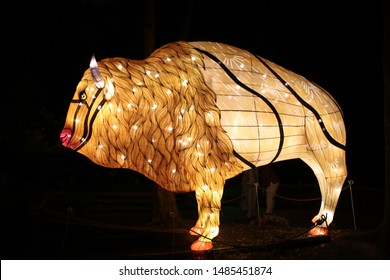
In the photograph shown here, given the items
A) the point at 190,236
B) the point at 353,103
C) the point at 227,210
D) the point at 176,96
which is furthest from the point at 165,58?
the point at 353,103

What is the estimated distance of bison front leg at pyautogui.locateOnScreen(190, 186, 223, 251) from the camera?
6312mm

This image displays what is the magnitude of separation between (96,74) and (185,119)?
114cm

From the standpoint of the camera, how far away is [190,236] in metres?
7.17

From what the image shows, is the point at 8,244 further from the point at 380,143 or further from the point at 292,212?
the point at 380,143

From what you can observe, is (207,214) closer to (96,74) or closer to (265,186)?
(96,74)

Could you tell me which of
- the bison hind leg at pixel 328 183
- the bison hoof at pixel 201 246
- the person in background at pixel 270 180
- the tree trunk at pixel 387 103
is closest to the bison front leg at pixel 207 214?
the bison hoof at pixel 201 246

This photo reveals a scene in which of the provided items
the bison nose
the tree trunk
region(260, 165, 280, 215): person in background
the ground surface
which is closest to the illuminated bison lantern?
the bison nose

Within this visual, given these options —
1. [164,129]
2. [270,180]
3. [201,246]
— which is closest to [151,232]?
[201,246]

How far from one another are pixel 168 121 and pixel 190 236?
5.84ft

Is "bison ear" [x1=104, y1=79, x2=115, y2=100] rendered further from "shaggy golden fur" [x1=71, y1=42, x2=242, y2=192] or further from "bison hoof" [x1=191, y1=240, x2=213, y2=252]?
"bison hoof" [x1=191, y1=240, x2=213, y2=252]

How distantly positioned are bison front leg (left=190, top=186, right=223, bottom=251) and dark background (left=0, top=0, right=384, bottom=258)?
4.11 meters

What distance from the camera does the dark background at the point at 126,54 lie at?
435 inches

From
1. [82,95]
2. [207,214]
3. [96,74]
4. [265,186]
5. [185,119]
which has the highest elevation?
[96,74]

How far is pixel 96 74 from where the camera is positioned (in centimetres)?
581
